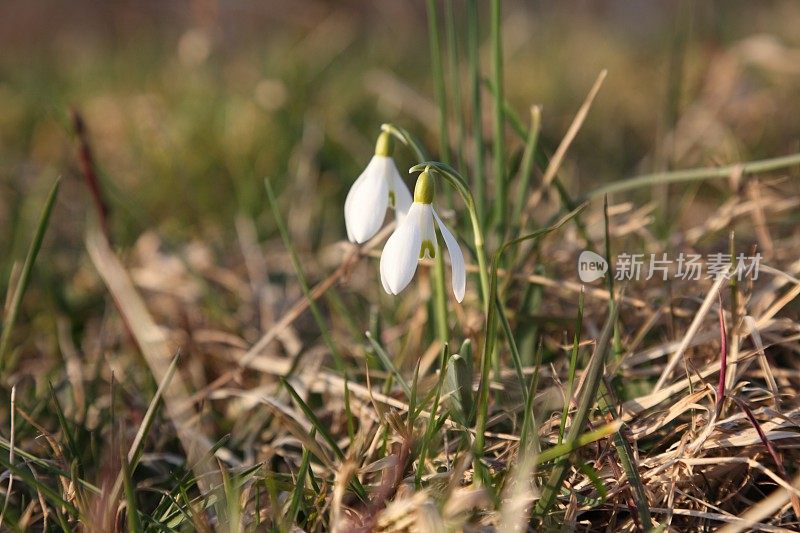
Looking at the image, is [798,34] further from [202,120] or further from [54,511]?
[54,511]

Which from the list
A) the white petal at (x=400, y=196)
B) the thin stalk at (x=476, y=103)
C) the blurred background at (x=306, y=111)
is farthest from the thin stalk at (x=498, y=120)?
the blurred background at (x=306, y=111)

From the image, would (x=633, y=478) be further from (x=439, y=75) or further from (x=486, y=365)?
(x=439, y=75)

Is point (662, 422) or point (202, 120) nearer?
point (662, 422)

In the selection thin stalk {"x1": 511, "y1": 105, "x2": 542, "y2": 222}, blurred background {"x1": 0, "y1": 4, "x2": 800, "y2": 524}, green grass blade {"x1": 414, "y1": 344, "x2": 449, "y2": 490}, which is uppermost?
thin stalk {"x1": 511, "y1": 105, "x2": 542, "y2": 222}

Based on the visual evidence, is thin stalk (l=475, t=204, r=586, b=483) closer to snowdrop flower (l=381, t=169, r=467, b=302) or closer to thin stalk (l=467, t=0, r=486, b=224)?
snowdrop flower (l=381, t=169, r=467, b=302)

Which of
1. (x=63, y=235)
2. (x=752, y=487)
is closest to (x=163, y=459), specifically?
(x=752, y=487)

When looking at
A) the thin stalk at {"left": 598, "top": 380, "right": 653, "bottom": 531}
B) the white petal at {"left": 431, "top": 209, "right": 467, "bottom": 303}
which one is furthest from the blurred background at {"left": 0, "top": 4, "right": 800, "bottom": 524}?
→ the white petal at {"left": 431, "top": 209, "right": 467, "bottom": 303}

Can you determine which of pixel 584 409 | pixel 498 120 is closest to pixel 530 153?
pixel 498 120
